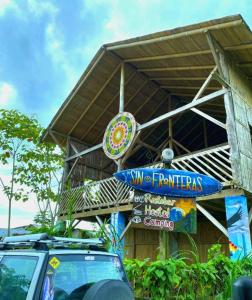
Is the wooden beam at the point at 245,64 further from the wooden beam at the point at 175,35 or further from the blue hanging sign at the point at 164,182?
the blue hanging sign at the point at 164,182

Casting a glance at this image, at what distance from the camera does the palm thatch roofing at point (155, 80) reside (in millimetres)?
8859

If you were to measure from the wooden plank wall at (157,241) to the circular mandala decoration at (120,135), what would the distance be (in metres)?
3.68

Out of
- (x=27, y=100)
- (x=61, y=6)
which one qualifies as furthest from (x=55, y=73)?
(x=61, y=6)

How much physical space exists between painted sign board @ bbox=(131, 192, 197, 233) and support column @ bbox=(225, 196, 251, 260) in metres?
3.20

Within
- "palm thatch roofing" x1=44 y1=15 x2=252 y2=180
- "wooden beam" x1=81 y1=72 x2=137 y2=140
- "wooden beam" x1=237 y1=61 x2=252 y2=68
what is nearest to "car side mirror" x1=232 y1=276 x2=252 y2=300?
"palm thatch roofing" x1=44 y1=15 x2=252 y2=180

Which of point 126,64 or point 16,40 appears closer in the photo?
point 126,64

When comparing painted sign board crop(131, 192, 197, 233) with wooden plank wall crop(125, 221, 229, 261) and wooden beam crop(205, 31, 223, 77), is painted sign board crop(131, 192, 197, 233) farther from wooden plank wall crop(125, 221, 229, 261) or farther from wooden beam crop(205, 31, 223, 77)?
wooden plank wall crop(125, 221, 229, 261)

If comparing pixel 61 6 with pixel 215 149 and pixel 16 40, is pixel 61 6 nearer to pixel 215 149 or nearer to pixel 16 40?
pixel 16 40

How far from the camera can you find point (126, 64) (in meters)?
12.4

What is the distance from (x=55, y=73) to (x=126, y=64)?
10691 millimetres

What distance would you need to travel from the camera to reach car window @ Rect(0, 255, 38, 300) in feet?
9.56

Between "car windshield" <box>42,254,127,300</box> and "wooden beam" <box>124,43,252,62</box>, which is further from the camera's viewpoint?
"wooden beam" <box>124,43,252,62</box>

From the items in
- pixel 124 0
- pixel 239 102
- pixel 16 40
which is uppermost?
pixel 16 40

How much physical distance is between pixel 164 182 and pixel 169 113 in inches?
216
